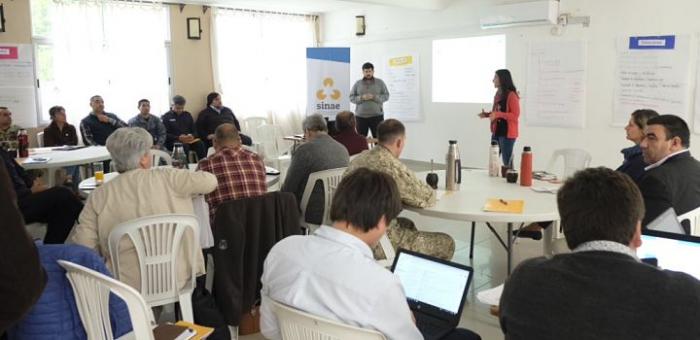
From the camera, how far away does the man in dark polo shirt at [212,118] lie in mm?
7781

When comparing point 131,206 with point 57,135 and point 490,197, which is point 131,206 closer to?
point 490,197

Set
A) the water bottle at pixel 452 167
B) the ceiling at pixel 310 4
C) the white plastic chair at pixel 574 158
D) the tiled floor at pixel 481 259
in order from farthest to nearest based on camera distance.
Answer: the ceiling at pixel 310 4 → the white plastic chair at pixel 574 158 → the water bottle at pixel 452 167 → the tiled floor at pixel 481 259

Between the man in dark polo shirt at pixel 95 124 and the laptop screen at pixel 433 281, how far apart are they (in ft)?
18.9

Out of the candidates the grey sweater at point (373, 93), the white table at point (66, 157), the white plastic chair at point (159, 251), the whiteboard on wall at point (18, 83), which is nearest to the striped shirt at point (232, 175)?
the white plastic chair at point (159, 251)

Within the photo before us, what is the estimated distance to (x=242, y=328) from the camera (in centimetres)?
305

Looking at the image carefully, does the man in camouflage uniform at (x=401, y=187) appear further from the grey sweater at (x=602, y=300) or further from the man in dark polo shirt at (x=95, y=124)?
the man in dark polo shirt at (x=95, y=124)

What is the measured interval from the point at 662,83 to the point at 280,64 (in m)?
5.60

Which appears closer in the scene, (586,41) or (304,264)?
(304,264)

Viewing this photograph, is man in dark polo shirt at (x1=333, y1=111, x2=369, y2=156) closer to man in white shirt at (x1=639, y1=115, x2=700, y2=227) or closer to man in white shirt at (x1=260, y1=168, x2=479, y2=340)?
man in white shirt at (x1=639, y1=115, x2=700, y2=227)

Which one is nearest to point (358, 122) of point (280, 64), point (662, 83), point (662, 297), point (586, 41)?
point (280, 64)

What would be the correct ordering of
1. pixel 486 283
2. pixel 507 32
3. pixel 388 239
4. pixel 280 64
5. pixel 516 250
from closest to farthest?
pixel 388 239
pixel 486 283
pixel 516 250
pixel 507 32
pixel 280 64

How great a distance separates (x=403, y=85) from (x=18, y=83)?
5.08 metres

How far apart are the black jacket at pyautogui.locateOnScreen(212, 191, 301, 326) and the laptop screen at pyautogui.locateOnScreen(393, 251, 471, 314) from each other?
3.11ft

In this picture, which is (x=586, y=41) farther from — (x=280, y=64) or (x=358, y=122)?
(x=280, y=64)
